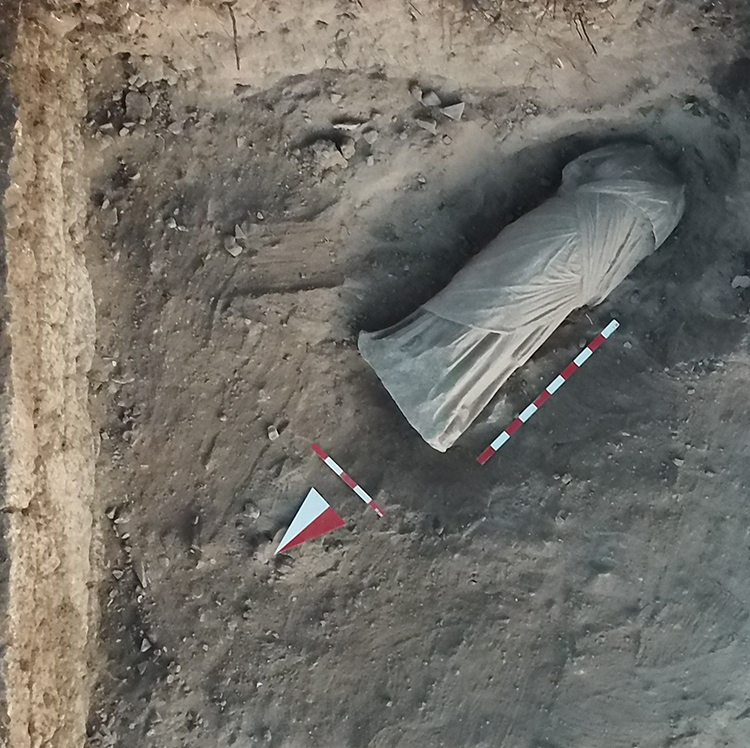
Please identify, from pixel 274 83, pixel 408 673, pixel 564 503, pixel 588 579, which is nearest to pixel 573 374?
pixel 564 503

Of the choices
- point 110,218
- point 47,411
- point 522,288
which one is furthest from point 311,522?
point 110,218

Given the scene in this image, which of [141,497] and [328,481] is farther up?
[141,497]

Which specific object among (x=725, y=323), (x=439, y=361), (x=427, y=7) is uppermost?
(x=427, y=7)

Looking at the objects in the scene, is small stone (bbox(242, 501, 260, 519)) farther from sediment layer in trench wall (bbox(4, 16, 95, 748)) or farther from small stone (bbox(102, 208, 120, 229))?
small stone (bbox(102, 208, 120, 229))

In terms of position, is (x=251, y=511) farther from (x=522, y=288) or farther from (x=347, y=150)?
(x=347, y=150)

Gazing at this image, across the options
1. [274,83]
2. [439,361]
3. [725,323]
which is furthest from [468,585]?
[274,83]

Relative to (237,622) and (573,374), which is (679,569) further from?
(237,622)

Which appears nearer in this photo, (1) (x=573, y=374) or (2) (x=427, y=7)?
(2) (x=427, y=7)
